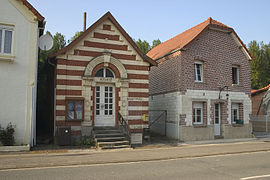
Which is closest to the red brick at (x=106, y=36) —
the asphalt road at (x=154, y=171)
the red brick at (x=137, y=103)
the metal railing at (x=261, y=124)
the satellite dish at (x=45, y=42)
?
the satellite dish at (x=45, y=42)

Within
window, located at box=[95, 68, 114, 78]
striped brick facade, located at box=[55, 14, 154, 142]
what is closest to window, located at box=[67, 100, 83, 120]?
striped brick facade, located at box=[55, 14, 154, 142]

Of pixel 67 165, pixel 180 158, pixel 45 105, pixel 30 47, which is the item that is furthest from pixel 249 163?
pixel 45 105

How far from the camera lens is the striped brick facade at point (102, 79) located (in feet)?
41.5

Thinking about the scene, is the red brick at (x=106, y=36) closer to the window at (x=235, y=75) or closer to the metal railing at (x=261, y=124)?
the window at (x=235, y=75)

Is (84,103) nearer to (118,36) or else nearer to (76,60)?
(76,60)

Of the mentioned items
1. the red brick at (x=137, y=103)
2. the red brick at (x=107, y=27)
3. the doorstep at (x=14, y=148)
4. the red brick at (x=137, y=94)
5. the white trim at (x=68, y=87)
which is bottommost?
the doorstep at (x=14, y=148)

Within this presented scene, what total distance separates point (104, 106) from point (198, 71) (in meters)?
7.23

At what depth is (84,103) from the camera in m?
12.9

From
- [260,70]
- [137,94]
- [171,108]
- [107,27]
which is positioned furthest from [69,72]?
[260,70]

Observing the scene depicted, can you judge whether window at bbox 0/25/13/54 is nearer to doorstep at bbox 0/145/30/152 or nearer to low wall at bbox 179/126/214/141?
doorstep at bbox 0/145/30/152

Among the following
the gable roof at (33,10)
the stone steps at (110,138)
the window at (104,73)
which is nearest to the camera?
the stone steps at (110,138)

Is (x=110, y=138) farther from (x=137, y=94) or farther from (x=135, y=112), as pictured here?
(x=137, y=94)

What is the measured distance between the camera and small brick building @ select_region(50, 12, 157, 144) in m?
12.6

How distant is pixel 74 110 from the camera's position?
12.6m
